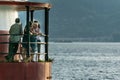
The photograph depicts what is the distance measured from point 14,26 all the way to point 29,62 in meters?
1.39

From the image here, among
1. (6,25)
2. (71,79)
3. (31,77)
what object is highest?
(6,25)

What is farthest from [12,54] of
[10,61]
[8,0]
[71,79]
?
[71,79]

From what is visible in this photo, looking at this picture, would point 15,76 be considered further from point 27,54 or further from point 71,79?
point 71,79

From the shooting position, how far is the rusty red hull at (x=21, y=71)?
21.9 meters

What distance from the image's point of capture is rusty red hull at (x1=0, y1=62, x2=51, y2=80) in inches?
861

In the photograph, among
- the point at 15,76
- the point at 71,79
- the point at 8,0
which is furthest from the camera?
the point at 71,79

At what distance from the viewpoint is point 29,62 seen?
22266 mm

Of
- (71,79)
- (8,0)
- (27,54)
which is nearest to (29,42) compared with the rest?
(27,54)

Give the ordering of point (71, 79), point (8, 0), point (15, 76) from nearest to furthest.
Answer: point (15, 76), point (8, 0), point (71, 79)

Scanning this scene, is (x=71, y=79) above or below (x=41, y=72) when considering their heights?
below

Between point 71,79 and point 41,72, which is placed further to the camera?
point 71,79

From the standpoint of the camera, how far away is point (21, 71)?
22062 mm

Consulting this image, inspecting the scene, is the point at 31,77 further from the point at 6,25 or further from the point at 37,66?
the point at 6,25

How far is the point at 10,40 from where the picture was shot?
22.4 metres
